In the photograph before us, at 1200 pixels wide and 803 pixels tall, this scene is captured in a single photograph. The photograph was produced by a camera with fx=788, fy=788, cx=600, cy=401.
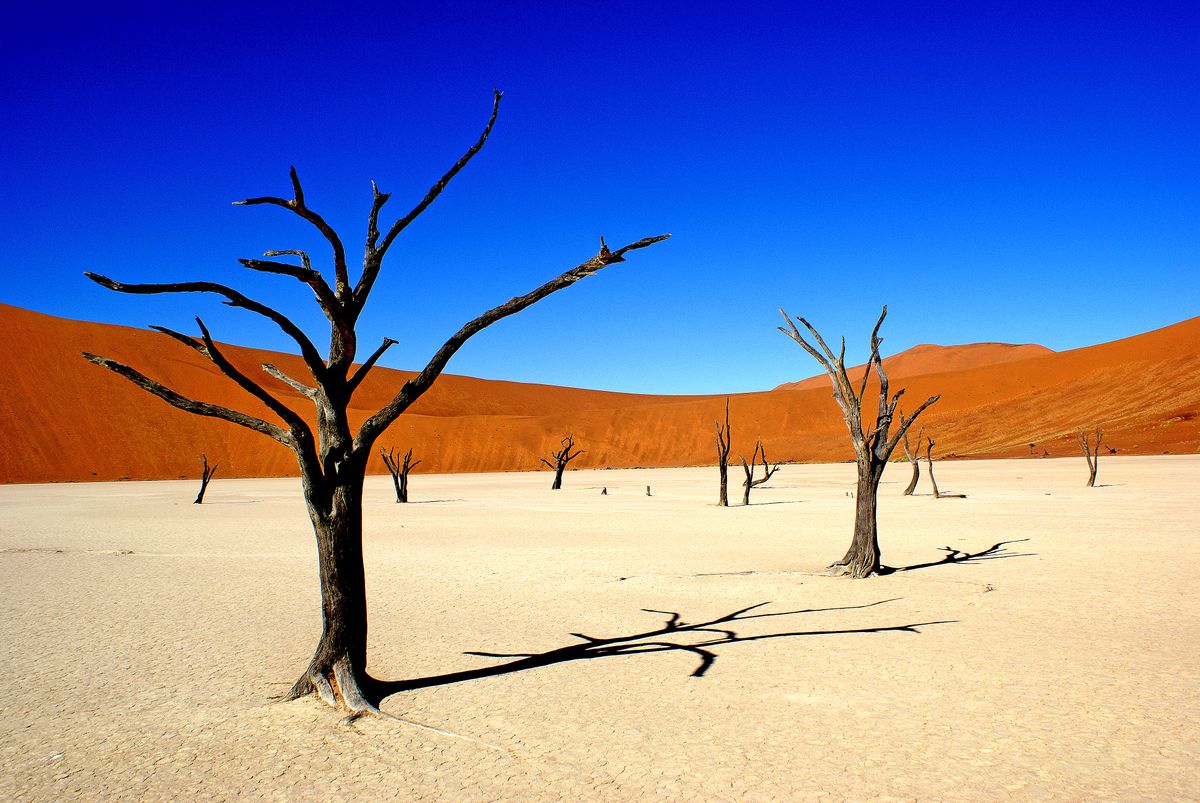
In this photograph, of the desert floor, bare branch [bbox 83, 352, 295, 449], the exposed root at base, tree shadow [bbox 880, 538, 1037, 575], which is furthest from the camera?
tree shadow [bbox 880, 538, 1037, 575]

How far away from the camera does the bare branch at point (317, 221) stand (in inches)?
202

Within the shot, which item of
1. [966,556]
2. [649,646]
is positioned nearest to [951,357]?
[966,556]

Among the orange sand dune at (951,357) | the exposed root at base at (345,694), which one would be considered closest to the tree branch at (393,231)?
the exposed root at base at (345,694)

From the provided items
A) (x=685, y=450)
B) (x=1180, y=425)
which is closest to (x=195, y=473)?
(x=685, y=450)

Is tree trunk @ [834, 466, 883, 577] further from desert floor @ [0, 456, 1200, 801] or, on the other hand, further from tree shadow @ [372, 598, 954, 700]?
tree shadow @ [372, 598, 954, 700]

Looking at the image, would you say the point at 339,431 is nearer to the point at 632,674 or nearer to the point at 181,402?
the point at 181,402

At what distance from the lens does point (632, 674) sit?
6133mm

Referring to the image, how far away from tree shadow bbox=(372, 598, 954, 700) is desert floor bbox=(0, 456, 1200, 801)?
45mm

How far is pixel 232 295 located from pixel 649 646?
14.6 feet

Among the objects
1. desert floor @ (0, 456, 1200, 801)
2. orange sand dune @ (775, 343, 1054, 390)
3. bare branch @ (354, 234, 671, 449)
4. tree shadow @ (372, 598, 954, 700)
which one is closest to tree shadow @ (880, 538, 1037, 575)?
desert floor @ (0, 456, 1200, 801)

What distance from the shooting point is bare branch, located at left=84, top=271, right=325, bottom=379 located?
179 inches

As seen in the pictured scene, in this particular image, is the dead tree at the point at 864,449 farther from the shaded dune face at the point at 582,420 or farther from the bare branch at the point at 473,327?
the shaded dune face at the point at 582,420

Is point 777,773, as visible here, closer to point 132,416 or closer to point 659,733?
point 659,733

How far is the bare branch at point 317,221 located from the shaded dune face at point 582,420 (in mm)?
51237
